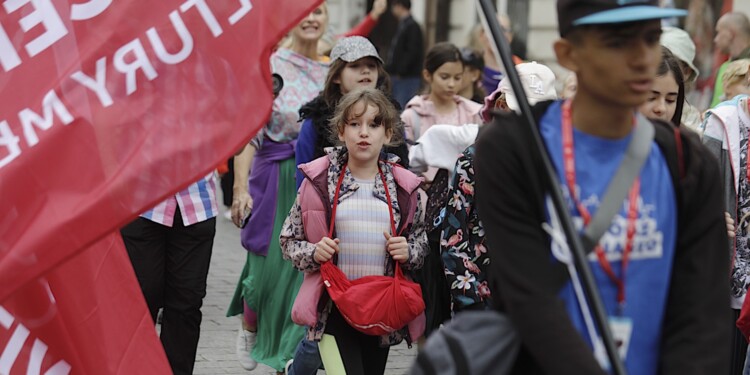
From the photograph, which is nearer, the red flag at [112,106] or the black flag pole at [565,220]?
the black flag pole at [565,220]

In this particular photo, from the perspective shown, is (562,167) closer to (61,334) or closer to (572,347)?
(572,347)

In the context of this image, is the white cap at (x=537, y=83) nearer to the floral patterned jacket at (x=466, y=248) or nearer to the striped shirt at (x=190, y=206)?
the floral patterned jacket at (x=466, y=248)

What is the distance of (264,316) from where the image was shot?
24.7 feet

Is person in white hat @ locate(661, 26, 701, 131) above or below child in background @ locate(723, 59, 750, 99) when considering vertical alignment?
above

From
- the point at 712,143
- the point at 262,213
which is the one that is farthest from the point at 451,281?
the point at 262,213

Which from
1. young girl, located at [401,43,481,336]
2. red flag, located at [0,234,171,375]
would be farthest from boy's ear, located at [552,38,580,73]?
young girl, located at [401,43,481,336]

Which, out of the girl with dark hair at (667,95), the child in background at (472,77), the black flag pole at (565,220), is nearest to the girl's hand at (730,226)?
the girl with dark hair at (667,95)

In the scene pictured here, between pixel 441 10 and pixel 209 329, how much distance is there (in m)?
15.2

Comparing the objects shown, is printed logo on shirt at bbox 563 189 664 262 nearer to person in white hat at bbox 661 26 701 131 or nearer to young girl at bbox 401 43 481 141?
person in white hat at bbox 661 26 701 131

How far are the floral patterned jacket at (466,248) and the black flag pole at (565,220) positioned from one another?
98.6 inches

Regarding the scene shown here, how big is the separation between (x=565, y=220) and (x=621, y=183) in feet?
0.71

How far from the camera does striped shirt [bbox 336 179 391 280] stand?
5742mm

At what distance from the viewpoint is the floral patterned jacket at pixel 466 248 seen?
5.40 meters

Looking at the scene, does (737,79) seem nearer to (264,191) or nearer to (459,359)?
(264,191)
